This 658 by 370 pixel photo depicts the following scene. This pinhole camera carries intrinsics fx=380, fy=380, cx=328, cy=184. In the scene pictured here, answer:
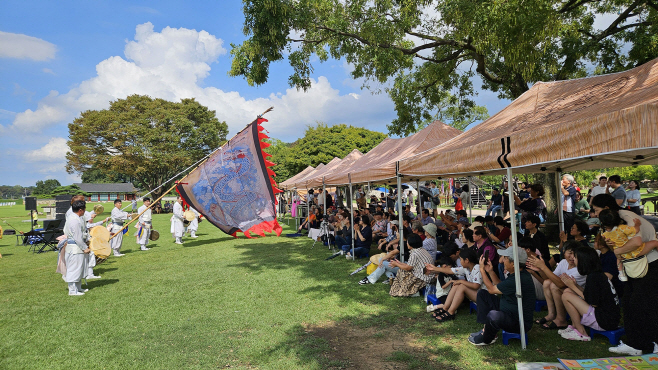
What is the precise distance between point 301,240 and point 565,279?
10926mm

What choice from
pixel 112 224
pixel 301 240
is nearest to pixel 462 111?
pixel 301 240

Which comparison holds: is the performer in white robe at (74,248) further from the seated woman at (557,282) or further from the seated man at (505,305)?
the seated woman at (557,282)

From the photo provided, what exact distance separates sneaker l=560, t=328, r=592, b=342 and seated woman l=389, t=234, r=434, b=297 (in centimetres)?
207

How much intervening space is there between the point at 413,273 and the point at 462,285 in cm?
129

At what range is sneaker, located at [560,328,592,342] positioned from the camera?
4.26 m

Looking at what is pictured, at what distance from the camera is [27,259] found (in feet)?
41.4

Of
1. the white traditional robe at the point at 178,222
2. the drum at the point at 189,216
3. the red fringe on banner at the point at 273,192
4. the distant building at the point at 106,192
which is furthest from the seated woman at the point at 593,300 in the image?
the distant building at the point at 106,192

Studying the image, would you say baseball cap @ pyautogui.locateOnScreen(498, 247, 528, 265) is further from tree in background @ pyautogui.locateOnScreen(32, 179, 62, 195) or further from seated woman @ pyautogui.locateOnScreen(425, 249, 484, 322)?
tree in background @ pyautogui.locateOnScreen(32, 179, 62, 195)

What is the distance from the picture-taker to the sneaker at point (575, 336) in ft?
14.0

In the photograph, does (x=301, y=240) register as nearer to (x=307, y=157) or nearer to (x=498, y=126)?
(x=498, y=126)

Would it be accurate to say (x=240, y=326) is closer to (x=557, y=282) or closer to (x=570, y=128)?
(x=557, y=282)

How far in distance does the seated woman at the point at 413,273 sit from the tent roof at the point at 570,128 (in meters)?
1.27

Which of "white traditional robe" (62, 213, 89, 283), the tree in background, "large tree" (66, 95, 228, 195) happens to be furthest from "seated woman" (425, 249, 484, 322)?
the tree in background

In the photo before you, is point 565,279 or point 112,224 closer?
point 565,279
